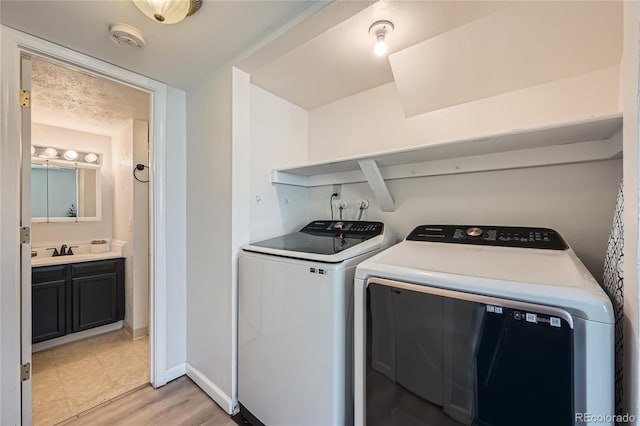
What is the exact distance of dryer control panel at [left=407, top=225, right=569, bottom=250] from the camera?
112 cm

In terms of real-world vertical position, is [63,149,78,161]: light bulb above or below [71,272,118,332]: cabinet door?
above

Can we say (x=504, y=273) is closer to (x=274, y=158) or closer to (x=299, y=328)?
(x=299, y=328)

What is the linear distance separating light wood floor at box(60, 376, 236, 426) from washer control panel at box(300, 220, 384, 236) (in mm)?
1301

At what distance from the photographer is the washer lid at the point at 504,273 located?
0.66m

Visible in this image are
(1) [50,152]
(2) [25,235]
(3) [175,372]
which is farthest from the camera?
(1) [50,152]

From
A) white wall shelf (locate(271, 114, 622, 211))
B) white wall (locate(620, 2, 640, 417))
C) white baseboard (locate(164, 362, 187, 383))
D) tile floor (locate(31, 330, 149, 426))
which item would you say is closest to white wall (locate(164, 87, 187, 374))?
white baseboard (locate(164, 362, 187, 383))

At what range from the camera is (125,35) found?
1320 mm

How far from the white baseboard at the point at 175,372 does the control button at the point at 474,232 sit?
7.26 feet

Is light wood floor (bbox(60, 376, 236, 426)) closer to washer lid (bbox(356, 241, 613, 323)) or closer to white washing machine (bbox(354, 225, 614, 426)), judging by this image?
white washing machine (bbox(354, 225, 614, 426))

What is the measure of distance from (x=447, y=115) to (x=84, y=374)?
3244 mm

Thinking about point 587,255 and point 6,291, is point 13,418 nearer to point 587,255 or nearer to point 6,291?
point 6,291

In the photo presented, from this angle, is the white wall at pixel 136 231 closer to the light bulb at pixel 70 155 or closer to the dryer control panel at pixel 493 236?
the light bulb at pixel 70 155

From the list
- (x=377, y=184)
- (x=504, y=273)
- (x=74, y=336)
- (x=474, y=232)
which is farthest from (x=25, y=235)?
(x=474, y=232)

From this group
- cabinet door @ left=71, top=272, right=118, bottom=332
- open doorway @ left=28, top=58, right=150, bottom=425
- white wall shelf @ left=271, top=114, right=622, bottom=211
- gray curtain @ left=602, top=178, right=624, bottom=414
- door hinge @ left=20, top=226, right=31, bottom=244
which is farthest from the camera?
cabinet door @ left=71, top=272, right=118, bottom=332
